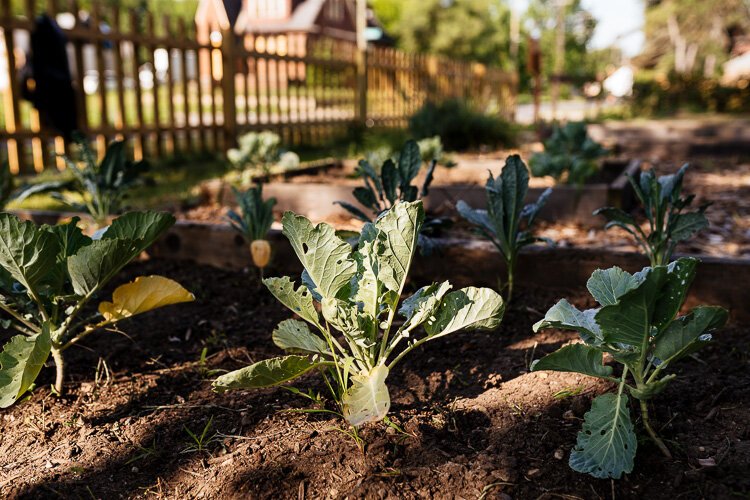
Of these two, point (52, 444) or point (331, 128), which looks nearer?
point (52, 444)

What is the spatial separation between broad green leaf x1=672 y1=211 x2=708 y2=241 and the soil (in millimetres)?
369

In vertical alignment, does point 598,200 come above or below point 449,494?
above

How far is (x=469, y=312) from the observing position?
1582 millimetres

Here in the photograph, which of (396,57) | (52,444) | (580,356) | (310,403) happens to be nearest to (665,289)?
(580,356)

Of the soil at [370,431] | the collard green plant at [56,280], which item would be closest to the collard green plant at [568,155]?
the soil at [370,431]

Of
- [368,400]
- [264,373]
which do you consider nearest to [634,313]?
[368,400]

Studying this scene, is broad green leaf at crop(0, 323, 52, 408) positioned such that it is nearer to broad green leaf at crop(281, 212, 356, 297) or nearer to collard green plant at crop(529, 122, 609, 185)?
broad green leaf at crop(281, 212, 356, 297)

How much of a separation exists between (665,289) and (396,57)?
39.5 feet

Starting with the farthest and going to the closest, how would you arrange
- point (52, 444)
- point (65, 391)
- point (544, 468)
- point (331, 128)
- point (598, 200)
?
point (331, 128), point (598, 200), point (65, 391), point (52, 444), point (544, 468)

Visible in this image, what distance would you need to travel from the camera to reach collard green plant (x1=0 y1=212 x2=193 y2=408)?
1.63 m

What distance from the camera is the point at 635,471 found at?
4.75 feet

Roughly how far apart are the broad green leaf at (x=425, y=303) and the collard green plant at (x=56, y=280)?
2.19 feet

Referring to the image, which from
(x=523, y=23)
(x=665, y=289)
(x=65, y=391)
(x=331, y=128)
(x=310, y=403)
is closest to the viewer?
(x=665, y=289)

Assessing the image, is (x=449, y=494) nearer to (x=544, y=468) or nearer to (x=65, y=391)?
(x=544, y=468)
